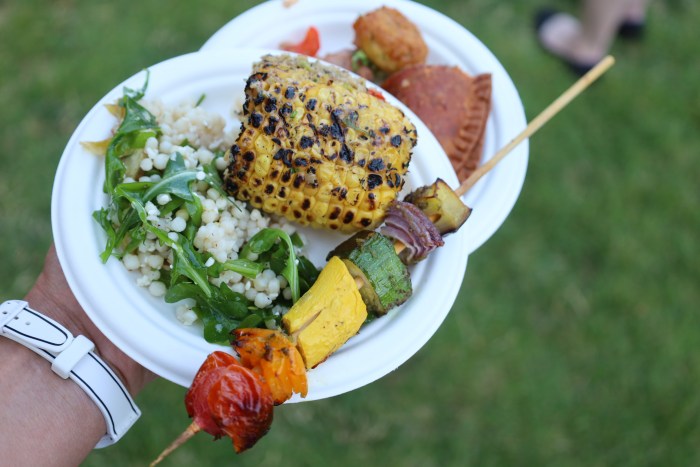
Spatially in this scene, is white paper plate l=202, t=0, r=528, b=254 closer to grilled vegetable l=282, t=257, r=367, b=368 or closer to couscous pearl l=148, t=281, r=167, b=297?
grilled vegetable l=282, t=257, r=367, b=368

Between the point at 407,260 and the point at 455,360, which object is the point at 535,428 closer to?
the point at 455,360

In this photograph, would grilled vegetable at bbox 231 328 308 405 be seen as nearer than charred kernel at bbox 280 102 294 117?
Yes

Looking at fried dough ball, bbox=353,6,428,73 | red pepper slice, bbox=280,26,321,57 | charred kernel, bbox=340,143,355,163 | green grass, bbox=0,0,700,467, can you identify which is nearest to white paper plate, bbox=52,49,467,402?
charred kernel, bbox=340,143,355,163

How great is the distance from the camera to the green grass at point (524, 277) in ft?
11.7

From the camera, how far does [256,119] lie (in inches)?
76.7

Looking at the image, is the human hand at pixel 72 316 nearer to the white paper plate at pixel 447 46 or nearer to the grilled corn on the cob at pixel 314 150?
the grilled corn on the cob at pixel 314 150

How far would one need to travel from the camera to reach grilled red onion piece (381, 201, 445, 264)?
196cm

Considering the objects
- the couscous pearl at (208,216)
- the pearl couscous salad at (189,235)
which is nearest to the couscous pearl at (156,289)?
the pearl couscous salad at (189,235)

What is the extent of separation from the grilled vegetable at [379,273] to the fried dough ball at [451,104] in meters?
0.83

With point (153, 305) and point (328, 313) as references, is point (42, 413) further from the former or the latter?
point (328, 313)

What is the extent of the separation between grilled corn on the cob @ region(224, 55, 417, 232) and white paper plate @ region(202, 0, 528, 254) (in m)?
0.71

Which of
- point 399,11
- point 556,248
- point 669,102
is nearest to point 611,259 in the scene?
point 556,248

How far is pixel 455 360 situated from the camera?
3754mm

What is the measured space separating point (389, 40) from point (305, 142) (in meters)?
0.99
